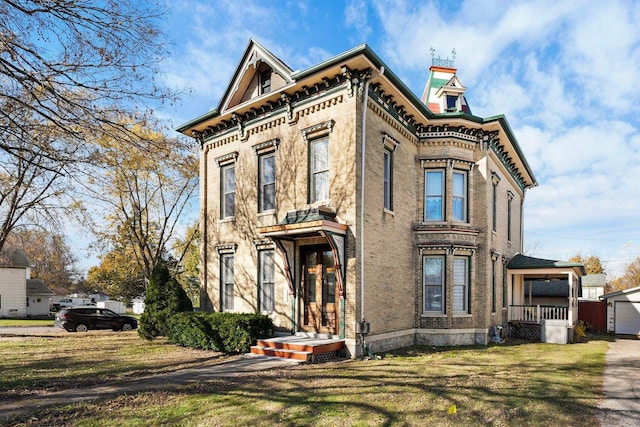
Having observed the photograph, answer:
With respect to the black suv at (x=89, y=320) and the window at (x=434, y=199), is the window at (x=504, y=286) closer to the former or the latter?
the window at (x=434, y=199)

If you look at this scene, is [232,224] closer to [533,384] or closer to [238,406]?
[238,406]

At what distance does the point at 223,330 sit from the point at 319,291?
3207 millimetres

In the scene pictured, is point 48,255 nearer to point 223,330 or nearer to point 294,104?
point 223,330

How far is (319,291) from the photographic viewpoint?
1303cm

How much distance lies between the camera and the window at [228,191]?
16.5 metres

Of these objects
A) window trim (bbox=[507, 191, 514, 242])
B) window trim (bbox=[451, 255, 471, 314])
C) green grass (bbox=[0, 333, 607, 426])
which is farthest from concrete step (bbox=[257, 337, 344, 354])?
window trim (bbox=[507, 191, 514, 242])

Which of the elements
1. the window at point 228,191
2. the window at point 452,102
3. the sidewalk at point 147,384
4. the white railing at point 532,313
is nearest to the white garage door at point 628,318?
the white railing at point 532,313

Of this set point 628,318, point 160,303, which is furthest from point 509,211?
point 160,303

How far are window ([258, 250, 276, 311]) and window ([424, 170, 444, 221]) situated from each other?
19.9 feet

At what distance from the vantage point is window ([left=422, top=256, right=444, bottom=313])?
15180 mm

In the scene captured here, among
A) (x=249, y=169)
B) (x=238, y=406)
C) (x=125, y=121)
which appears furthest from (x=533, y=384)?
(x=249, y=169)

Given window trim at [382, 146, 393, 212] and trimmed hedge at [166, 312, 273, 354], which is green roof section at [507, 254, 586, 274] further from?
trimmed hedge at [166, 312, 273, 354]

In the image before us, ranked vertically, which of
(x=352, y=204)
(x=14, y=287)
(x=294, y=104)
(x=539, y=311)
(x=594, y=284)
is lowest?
(x=14, y=287)

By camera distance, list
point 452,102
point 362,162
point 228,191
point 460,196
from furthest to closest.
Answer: point 452,102, point 228,191, point 460,196, point 362,162
